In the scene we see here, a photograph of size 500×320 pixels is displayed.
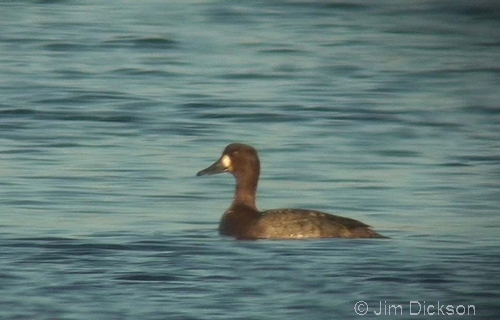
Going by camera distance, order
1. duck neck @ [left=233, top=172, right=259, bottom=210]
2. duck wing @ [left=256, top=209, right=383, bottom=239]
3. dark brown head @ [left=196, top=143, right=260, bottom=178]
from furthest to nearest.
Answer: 1. dark brown head @ [left=196, top=143, right=260, bottom=178]
2. duck neck @ [left=233, top=172, right=259, bottom=210]
3. duck wing @ [left=256, top=209, right=383, bottom=239]

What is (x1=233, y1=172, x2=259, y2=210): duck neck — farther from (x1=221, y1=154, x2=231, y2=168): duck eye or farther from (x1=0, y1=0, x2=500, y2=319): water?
(x1=0, y1=0, x2=500, y2=319): water

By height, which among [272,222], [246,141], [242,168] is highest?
[242,168]

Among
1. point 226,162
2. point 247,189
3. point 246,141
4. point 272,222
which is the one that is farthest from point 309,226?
point 246,141

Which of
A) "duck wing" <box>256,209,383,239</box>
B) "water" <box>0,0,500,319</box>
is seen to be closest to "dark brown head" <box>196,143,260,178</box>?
"water" <box>0,0,500,319</box>

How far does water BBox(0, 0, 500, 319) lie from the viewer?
9461mm

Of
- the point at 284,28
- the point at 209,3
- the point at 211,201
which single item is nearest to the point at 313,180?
the point at 211,201

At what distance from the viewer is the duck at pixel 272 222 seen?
1116cm

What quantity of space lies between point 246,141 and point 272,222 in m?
4.46

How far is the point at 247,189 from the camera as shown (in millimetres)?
12086

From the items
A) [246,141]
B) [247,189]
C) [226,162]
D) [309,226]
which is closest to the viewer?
[309,226]

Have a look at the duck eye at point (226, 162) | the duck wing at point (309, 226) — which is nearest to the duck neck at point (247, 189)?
the duck eye at point (226, 162)

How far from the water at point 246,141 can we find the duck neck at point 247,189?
13.2 inches

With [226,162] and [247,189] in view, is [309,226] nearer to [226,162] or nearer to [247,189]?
[247,189]

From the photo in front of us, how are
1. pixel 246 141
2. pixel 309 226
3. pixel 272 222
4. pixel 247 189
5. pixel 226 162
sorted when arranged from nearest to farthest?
1. pixel 309 226
2. pixel 272 222
3. pixel 247 189
4. pixel 226 162
5. pixel 246 141
